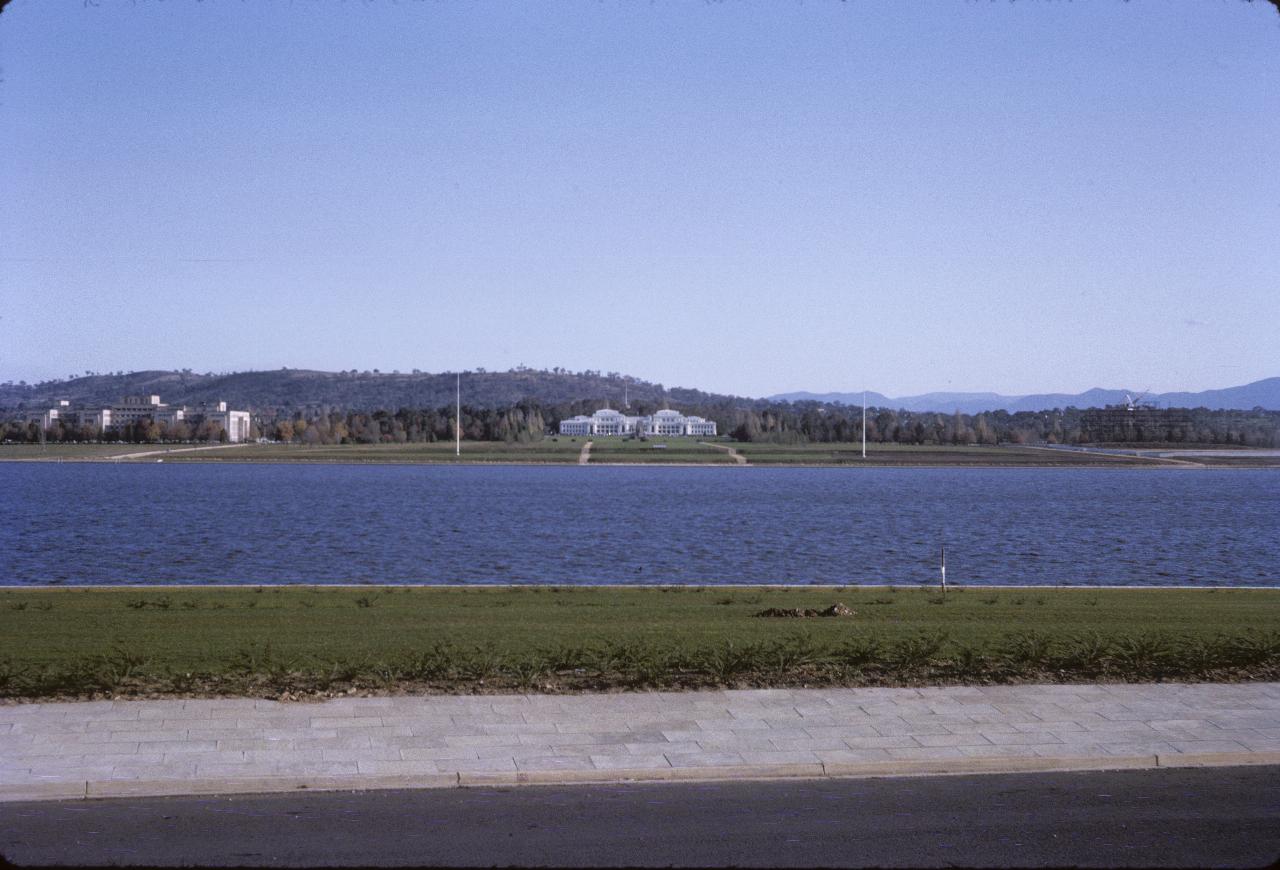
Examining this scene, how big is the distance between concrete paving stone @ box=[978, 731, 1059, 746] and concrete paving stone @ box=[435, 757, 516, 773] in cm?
384

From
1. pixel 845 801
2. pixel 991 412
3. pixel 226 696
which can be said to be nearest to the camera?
pixel 845 801

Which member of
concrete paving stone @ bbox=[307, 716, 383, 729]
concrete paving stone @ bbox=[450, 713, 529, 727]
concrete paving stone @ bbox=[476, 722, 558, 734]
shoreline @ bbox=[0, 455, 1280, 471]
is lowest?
shoreline @ bbox=[0, 455, 1280, 471]

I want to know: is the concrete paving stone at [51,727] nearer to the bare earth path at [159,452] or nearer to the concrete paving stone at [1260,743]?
the concrete paving stone at [1260,743]

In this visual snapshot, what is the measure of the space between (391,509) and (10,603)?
5206cm

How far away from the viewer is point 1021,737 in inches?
388

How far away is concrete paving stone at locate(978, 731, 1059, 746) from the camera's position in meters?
9.71

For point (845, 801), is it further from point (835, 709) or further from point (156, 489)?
point (156, 489)

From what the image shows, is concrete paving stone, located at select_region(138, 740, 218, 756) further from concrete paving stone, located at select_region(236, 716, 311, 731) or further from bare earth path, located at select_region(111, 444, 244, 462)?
bare earth path, located at select_region(111, 444, 244, 462)

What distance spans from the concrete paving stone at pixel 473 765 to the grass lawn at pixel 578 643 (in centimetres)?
216

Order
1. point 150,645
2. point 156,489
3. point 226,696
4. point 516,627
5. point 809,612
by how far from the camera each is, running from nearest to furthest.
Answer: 1. point 226,696
2. point 150,645
3. point 516,627
4. point 809,612
5. point 156,489

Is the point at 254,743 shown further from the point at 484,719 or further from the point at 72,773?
the point at 484,719

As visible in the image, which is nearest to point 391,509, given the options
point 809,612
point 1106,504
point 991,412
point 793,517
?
point 793,517

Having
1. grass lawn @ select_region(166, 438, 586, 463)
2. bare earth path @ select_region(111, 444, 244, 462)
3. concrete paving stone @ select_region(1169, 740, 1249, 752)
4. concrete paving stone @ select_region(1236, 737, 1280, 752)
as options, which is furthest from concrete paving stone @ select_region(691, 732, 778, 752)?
bare earth path @ select_region(111, 444, 244, 462)

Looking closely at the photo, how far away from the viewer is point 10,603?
17.4 metres
